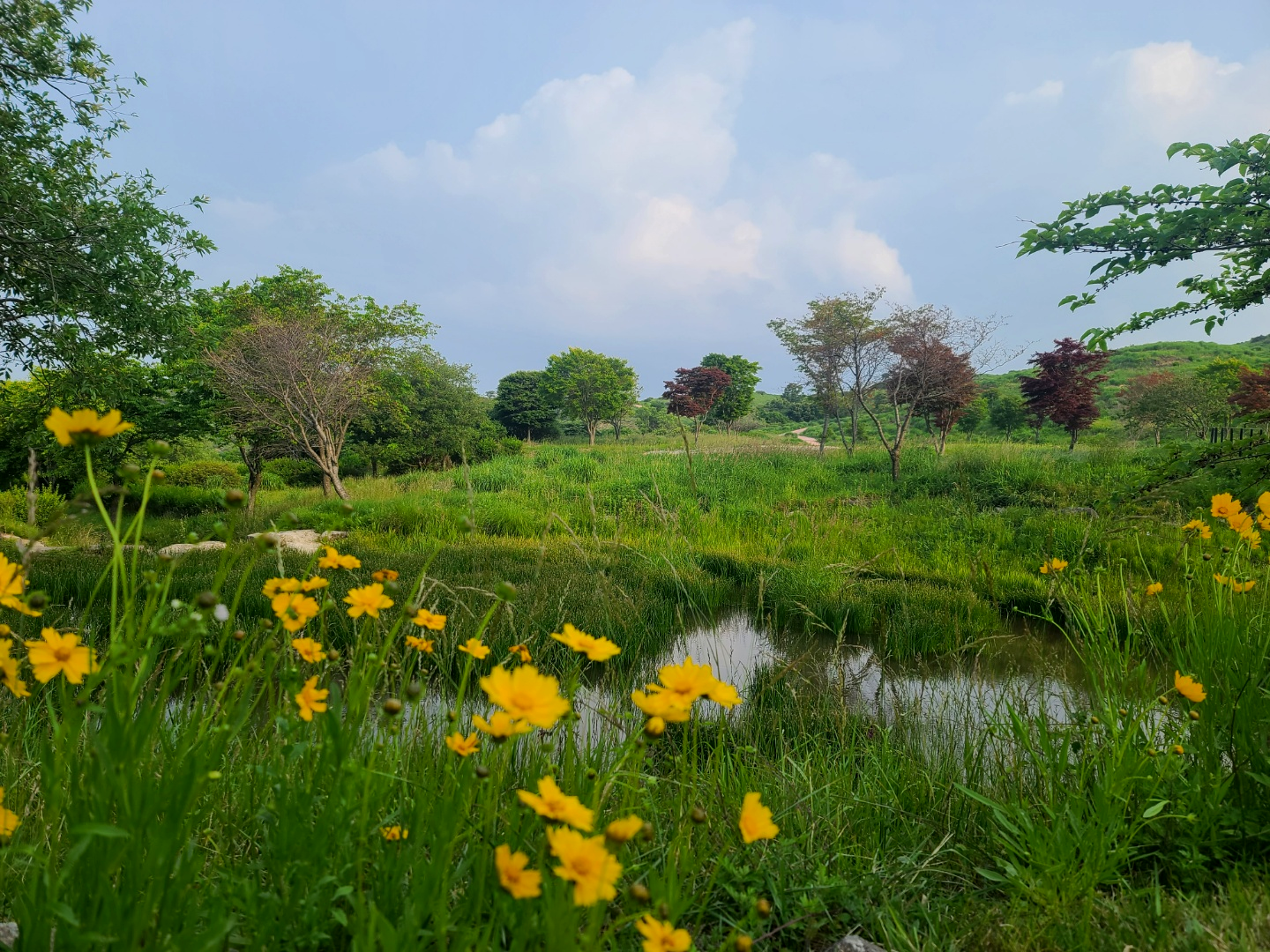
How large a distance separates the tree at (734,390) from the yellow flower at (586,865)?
3084 centimetres

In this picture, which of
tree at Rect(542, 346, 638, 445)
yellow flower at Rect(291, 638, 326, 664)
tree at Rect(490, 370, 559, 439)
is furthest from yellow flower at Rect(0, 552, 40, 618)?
tree at Rect(490, 370, 559, 439)

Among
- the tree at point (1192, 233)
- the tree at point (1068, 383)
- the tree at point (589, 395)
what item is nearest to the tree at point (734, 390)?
the tree at point (589, 395)

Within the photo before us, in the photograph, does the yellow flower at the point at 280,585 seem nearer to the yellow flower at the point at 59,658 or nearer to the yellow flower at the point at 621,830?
the yellow flower at the point at 59,658

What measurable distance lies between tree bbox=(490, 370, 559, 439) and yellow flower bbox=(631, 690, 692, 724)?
3087 centimetres

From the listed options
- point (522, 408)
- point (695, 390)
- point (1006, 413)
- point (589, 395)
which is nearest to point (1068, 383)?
point (1006, 413)

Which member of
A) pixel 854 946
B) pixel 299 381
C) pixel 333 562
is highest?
pixel 299 381

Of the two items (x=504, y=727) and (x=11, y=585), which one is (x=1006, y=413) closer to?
(x=504, y=727)

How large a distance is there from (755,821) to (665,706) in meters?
0.18

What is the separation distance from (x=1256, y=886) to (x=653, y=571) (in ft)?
14.4

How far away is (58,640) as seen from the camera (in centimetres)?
86

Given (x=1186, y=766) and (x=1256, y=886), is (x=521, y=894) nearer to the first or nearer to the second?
(x=1256, y=886)

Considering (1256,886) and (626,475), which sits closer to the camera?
(1256,886)

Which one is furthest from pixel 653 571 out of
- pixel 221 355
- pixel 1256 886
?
pixel 221 355

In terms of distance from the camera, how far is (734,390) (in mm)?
35719
